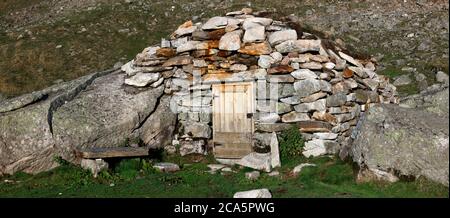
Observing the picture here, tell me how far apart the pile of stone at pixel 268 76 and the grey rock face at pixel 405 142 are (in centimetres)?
192

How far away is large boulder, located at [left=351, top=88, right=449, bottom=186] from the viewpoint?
1203 cm

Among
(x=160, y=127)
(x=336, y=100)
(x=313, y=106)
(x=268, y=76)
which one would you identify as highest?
(x=268, y=76)

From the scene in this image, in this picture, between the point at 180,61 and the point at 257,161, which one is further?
the point at 180,61

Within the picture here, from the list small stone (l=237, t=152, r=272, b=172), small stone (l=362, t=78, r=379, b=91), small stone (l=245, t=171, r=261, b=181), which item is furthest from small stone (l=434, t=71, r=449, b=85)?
small stone (l=245, t=171, r=261, b=181)

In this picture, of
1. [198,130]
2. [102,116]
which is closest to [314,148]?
Answer: [198,130]

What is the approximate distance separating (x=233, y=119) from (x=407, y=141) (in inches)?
221

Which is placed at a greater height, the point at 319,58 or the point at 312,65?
the point at 319,58

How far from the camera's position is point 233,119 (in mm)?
16812

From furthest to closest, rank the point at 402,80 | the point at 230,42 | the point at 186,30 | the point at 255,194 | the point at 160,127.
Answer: the point at 402,80 < the point at 186,30 < the point at 160,127 < the point at 230,42 < the point at 255,194

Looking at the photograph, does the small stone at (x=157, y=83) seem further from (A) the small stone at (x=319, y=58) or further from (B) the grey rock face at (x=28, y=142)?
(A) the small stone at (x=319, y=58)

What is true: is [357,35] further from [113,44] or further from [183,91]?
[183,91]

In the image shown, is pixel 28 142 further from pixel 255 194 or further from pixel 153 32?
pixel 153 32
